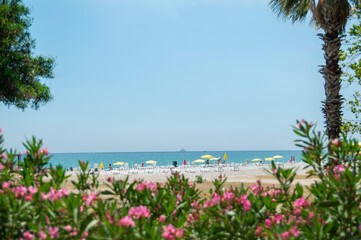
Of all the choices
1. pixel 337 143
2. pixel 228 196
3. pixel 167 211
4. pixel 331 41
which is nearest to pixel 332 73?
pixel 331 41

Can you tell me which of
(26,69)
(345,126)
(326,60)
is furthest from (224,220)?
(26,69)

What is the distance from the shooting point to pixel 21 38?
880 inches

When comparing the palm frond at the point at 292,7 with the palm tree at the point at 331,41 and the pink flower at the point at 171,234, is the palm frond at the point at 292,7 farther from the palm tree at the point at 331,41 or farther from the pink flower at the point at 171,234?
the pink flower at the point at 171,234

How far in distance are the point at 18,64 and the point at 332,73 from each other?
18645 millimetres

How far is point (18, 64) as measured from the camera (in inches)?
853

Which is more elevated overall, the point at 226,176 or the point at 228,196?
the point at 228,196

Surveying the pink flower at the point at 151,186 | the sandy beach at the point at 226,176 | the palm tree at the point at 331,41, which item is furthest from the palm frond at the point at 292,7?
the pink flower at the point at 151,186

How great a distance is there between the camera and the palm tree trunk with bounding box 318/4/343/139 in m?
16.0

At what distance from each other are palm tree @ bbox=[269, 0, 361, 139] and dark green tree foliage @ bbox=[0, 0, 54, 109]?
15.9 meters

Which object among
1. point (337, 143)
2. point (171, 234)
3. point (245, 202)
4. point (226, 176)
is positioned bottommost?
point (226, 176)

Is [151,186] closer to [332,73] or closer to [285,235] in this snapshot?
[285,235]

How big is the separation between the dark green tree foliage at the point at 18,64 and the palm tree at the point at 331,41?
52.2 feet

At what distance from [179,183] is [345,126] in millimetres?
13543

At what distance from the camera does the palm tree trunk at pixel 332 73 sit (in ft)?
52.4
